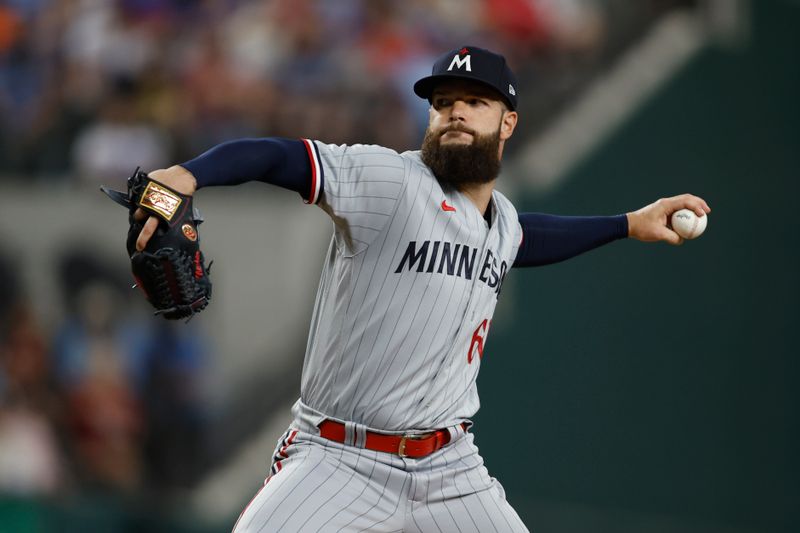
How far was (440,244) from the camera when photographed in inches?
158

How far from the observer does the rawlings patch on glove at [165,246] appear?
3291 millimetres

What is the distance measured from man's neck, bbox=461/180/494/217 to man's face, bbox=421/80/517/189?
0.04 meters

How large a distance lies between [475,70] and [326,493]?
148cm

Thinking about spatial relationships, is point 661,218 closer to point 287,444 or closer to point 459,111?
point 459,111

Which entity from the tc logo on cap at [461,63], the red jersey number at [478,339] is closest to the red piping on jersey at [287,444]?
the red jersey number at [478,339]

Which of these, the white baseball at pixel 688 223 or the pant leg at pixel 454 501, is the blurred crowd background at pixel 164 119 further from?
the pant leg at pixel 454 501

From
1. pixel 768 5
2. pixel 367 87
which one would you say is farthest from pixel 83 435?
pixel 768 5

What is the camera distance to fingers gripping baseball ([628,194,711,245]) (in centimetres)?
458

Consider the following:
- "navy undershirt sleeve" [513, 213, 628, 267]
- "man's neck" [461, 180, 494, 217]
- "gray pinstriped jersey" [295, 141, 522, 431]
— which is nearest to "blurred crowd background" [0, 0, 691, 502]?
"navy undershirt sleeve" [513, 213, 628, 267]

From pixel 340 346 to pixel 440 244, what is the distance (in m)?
0.47

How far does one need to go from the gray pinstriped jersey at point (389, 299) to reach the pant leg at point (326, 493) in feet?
0.42

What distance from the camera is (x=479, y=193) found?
4.25m

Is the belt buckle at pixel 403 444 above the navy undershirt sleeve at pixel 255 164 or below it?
below

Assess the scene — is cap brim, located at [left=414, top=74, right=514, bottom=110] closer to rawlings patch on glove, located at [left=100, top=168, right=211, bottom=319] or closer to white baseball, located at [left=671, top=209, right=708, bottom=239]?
white baseball, located at [left=671, top=209, right=708, bottom=239]
